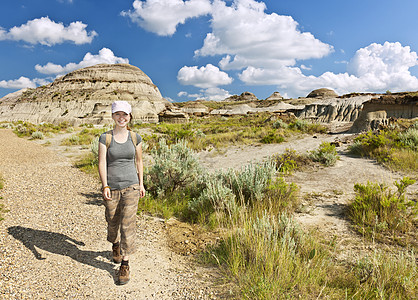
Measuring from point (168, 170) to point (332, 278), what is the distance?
3.77m

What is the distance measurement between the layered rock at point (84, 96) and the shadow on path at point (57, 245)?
45.0 metres

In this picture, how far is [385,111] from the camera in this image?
1677 cm

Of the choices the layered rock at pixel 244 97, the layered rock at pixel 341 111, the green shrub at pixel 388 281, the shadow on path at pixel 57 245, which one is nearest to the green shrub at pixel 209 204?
the shadow on path at pixel 57 245

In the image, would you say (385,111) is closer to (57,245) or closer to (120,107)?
(120,107)

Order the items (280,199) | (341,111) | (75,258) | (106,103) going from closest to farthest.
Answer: (75,258)
(280,199)
(341,111)
(106,103)

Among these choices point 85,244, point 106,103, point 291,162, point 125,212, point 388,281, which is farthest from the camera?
point 106,103

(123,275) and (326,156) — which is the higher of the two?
(326,156)

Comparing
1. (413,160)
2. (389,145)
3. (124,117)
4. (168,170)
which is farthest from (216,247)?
(389,145)

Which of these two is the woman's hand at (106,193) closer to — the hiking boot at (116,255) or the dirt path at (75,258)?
the hiking boot at (116,255)

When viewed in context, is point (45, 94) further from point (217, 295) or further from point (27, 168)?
point (217, 295)

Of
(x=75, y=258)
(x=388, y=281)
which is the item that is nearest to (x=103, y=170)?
(x=75, y=258)

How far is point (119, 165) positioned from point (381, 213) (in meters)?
4.26

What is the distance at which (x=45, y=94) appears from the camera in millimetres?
60531

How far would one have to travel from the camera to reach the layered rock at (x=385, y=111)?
53.1 feet
